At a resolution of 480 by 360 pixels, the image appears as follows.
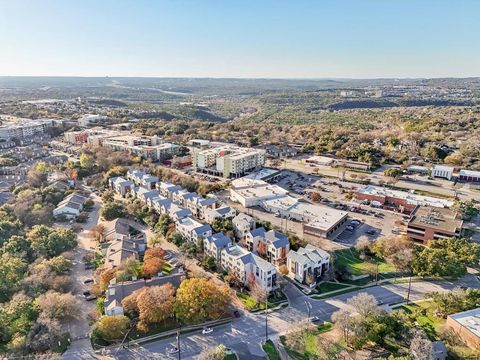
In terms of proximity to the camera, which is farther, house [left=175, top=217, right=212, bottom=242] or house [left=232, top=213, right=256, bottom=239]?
house [left=232, top=213, right=256, bottom=239]

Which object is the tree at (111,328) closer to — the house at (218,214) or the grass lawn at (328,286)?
the grass lawn at (328,286)

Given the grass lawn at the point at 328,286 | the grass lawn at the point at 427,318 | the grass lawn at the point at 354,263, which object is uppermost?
the grass lawn at the point at 354,263

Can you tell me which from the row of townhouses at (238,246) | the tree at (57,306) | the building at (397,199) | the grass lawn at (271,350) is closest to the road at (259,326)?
the grass lawn at (271,350)

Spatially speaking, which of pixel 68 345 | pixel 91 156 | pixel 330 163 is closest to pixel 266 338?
pixel 68 345

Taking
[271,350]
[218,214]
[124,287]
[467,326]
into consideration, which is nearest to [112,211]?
[218,214]

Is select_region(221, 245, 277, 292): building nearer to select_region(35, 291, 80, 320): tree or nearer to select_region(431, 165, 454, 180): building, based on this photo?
select_region(35, 291, 80, 320): tree

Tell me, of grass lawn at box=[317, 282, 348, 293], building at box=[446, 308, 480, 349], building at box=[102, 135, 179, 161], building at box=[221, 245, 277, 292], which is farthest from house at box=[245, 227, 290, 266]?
building at box=[102, 135, 179, 161]
